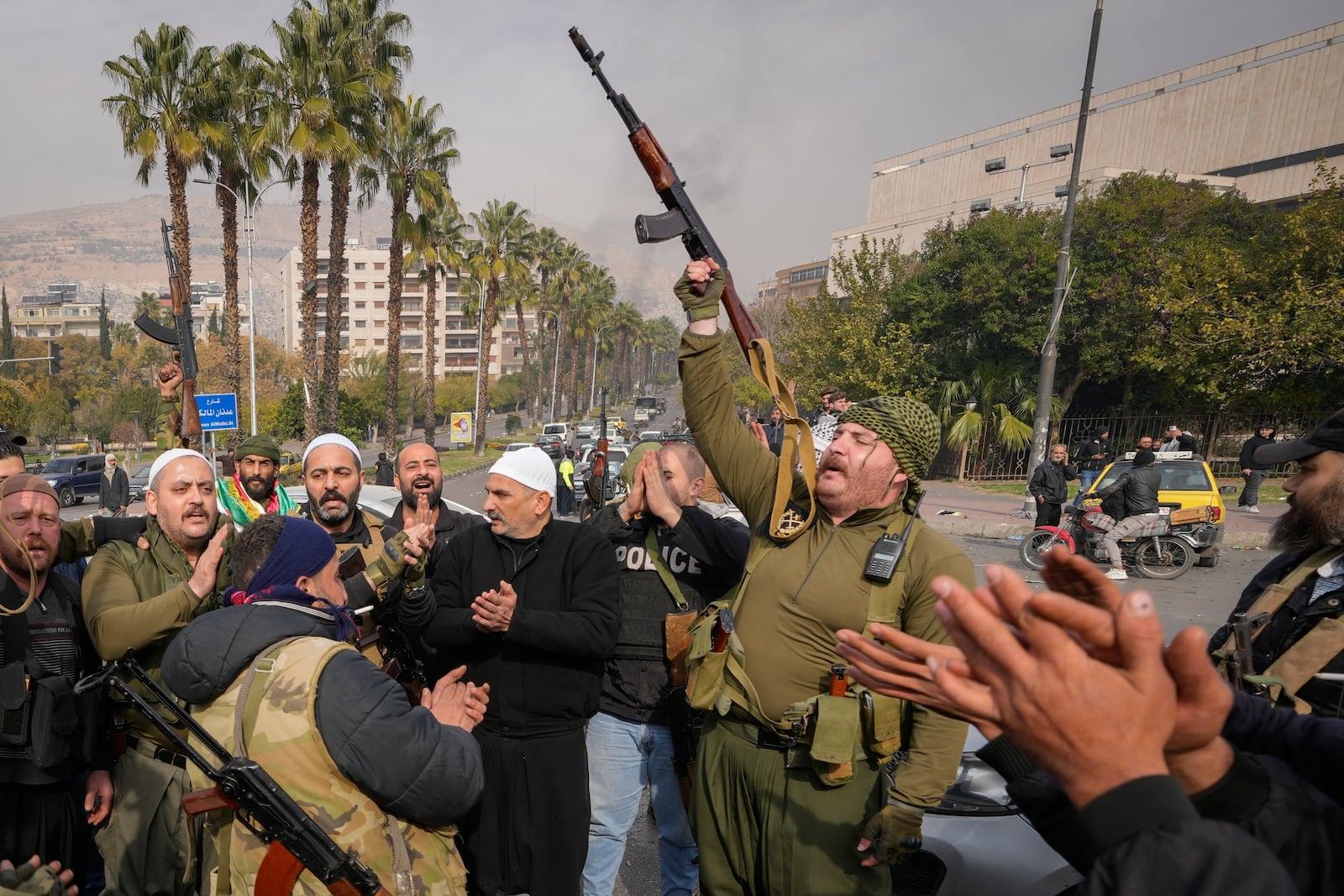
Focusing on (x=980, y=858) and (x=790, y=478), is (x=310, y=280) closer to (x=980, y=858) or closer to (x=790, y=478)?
(x=790, y=478)

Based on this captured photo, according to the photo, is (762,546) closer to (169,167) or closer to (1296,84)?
(169,167)

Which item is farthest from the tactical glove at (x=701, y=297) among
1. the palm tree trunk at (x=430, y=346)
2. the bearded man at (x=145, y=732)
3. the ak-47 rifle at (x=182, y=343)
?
the palm tree trunk at (x=430, y=346)

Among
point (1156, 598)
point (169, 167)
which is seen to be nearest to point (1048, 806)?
point (1156, 598)

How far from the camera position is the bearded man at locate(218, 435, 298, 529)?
15.9 ft

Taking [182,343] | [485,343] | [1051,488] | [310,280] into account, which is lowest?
[1051,488]

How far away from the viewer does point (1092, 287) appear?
22.6 m

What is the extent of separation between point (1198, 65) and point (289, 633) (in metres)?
54.0

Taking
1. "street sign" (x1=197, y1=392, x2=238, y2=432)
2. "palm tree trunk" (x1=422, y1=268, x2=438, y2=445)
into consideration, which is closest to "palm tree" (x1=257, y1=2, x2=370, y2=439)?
"street sign" (x1=197, y1=392, x2=238, y2=432)

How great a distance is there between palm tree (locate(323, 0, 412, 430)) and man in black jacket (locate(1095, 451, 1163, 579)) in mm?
17523

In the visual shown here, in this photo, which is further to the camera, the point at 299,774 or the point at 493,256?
the point at 493,256

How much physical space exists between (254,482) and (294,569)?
3278mm

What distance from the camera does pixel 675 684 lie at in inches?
121

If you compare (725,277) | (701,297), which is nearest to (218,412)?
(725,277)

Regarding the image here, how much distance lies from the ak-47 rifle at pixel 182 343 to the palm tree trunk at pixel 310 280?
37.0 feet
